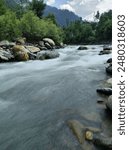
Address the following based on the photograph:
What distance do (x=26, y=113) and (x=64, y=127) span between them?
62.3 inches

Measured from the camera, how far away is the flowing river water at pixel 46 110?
6.50 meters

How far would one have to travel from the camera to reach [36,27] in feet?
138

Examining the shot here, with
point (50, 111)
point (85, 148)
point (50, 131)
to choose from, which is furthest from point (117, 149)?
point (50, 111)

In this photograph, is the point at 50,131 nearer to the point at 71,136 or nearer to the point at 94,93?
the point at 71,136

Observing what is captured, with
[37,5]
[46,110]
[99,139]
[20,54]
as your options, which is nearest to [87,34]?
[37,5]

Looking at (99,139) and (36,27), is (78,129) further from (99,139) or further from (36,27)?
(36,27)

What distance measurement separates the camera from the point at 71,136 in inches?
261

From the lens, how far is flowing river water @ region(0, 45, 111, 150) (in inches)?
256

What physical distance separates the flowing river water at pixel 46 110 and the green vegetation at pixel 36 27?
20.9 meters

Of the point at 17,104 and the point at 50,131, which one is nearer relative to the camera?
the point at 50,131

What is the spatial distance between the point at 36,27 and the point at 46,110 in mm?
34811

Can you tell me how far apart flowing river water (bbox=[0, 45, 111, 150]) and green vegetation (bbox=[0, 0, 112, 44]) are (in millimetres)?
20903

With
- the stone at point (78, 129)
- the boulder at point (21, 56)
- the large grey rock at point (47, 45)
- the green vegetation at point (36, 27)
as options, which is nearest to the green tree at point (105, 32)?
the green vegetation at point (36, 27)

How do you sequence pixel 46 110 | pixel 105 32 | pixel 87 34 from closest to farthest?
pixel 46 110 → pixel 105 32 → pixel 87 34
